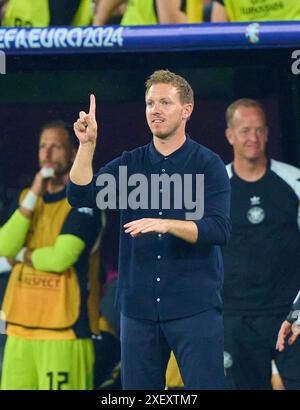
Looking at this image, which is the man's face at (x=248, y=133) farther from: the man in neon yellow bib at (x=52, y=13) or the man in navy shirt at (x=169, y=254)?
the man in neon yellow bib at (x=52, y=13)

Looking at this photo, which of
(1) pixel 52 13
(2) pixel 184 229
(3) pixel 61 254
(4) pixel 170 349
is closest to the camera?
(2) pixel 184 229

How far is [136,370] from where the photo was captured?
490 centimetres

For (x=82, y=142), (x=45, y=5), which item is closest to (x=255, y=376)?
(x=82, y=142)

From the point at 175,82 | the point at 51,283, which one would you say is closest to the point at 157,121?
the point at 175,82

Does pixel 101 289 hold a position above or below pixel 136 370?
above

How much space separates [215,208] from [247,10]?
1.18m

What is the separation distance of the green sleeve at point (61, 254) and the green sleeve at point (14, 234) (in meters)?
0.10

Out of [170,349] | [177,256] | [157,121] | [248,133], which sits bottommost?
[170,349]

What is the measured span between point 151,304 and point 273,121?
3.85 feet

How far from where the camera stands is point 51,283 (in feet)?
18.6

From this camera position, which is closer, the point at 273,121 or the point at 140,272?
the point at 140,272

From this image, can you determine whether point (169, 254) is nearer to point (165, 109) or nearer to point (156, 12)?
point (165, 109)

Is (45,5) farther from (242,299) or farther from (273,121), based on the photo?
(242,299)

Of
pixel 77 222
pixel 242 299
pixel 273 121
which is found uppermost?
pixel 273 121
